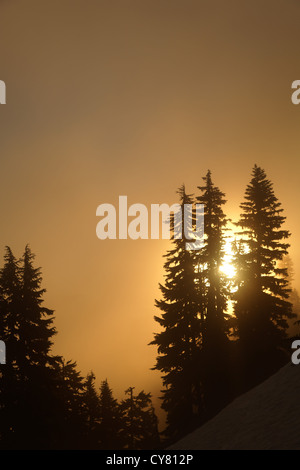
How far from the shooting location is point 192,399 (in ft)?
78.6

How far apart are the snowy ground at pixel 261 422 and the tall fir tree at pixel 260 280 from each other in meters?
Answer: 5.52

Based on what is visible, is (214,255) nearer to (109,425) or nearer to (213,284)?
(213,284)

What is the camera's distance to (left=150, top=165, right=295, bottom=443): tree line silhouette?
2288cm

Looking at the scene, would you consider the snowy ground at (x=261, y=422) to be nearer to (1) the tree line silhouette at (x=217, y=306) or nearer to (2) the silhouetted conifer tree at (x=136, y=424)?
(1) the tree line silhouette at (x=217, y=306)

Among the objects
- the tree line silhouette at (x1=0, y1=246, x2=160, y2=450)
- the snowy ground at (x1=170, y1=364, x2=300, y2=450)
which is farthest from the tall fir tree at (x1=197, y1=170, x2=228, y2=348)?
the tree line silhouette at (x1=0, y1=246, x2=160, y2=450)

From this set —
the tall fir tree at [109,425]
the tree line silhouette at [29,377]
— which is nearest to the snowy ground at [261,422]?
the tree line silhouette at [29,377]

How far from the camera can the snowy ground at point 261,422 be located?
1134cm

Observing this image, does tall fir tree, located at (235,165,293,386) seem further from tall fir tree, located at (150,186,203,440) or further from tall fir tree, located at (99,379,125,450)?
tall fir tree, located at (99,379,125,450)

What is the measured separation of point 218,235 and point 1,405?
1753cm

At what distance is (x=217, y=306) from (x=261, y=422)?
1199 centimetres

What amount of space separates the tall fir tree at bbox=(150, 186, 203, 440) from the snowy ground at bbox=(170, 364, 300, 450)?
6656 mm

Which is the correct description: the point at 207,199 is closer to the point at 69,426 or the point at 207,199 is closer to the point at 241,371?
the point at 241,371

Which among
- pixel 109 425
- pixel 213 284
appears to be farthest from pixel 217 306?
pixel 109 425
